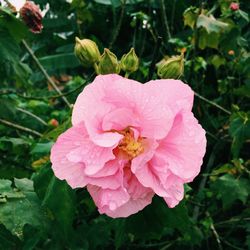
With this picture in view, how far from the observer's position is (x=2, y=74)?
1.59 metres

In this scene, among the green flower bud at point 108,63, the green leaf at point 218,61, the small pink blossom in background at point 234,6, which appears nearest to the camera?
the green flower bud at point 108,63

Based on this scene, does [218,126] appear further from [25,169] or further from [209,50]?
[25,169]

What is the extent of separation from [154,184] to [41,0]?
1456mm

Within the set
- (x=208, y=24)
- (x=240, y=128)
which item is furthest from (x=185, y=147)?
(x=208, y=24)

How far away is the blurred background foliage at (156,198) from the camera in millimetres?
899

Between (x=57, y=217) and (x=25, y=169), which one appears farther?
(x=25, y=169)

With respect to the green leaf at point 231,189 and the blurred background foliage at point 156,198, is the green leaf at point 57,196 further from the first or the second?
the green leaf at point 231,189

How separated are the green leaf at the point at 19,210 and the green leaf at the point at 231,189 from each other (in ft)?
2.04

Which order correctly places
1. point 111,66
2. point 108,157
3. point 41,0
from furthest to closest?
1. point 41,0
2. point 111,66
3. point 108,157

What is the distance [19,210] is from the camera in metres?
0.92

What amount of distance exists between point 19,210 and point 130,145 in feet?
0.98

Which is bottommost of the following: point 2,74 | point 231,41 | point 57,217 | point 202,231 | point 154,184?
point 202,231

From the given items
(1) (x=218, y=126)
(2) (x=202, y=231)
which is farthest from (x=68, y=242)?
(1) (x=218, y=126)

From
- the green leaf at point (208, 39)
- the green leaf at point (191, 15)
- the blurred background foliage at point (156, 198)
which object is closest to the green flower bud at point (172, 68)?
the blurred background foliage at point (156, 198)
